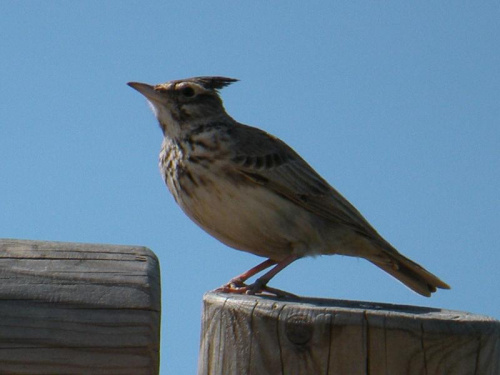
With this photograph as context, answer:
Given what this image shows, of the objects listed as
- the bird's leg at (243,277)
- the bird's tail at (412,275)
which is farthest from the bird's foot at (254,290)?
the bird's tail at (412,275)

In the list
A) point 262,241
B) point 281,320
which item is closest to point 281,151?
point 262,241

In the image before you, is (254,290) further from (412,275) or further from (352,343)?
(352,343)

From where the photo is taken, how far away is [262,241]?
5.97m

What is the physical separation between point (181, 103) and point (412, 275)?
6.97 ft

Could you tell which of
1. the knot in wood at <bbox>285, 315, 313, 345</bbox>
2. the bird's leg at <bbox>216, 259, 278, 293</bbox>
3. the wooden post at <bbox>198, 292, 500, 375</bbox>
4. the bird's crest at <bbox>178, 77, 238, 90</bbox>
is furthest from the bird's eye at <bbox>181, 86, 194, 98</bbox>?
the knot in wood at <bbox>285, 315, 313, 345</bbox>

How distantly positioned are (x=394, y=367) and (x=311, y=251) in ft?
10.3

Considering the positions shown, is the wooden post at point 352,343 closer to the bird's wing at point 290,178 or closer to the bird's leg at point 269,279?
the bird's leg at point 269,279

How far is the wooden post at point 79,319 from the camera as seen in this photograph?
2.76 meters

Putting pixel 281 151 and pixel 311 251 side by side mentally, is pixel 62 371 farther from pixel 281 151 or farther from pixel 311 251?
pixel 281 151

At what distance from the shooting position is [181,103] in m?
6.67

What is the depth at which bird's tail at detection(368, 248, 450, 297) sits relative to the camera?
6.36 m

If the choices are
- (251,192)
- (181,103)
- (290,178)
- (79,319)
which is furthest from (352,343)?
(181,103)

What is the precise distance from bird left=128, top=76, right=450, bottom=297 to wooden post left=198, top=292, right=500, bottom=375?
2255 mm

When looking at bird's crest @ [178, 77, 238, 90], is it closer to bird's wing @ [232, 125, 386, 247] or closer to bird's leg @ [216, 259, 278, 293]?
bird's wing @ [232, 125, 386, 247]
